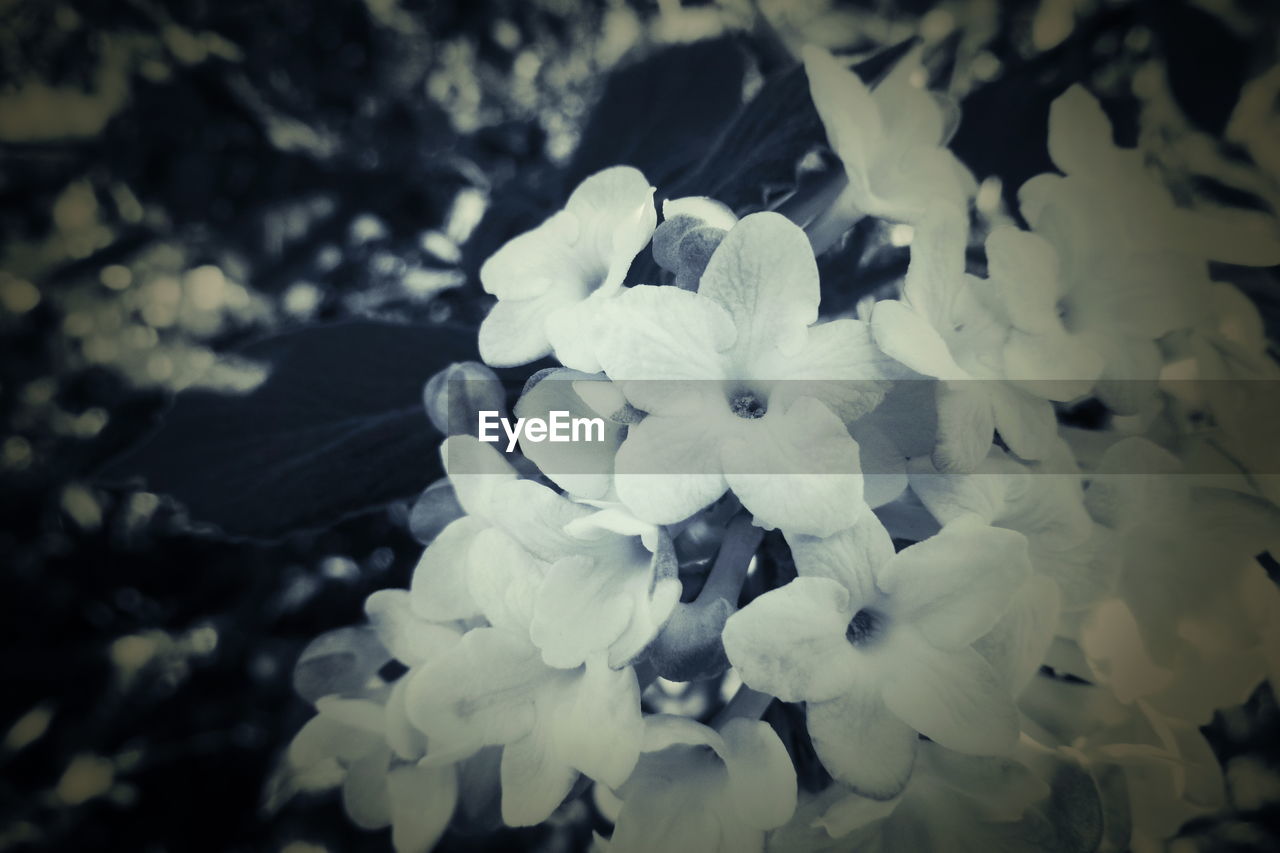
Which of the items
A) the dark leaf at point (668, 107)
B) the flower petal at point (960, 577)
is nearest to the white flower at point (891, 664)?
the flower petal at point (960, 577)

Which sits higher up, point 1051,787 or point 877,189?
point 877,189

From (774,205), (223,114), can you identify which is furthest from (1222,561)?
(223,114)

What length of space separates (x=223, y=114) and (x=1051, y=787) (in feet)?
1.60

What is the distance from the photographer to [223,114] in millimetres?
411

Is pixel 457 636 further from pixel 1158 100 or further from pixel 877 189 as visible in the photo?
pixel 1158 100

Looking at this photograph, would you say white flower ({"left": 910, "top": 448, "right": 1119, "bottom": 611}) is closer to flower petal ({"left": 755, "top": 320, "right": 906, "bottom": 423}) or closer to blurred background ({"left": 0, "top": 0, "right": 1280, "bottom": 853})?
flower petal ({"left": 755, "top": 320, "right": 906, "bottom": 423})

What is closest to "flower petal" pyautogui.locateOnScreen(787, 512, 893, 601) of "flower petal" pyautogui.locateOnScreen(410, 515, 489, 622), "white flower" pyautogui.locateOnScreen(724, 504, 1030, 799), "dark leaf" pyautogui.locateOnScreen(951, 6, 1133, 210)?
"white flower" pyautogui.locateOnScreen(724, 504, 1030, 799)

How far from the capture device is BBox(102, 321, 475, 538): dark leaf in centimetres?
30

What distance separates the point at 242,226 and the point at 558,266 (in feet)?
0.89

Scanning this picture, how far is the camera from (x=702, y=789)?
0.74ft

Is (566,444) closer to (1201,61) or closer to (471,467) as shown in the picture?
(471,467)

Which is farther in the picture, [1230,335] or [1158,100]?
[1158,100]

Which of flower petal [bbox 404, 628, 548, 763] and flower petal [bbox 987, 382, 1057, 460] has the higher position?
flower petal [bbox 987, 382, 1057, 460]

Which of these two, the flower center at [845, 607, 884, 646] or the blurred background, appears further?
the blurred background
